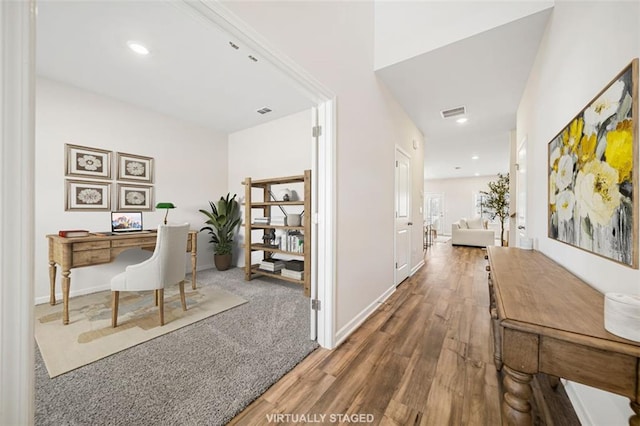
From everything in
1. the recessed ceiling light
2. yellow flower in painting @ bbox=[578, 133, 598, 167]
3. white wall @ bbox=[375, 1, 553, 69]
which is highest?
white wall @ bbox=[375, 1, 553, 69]

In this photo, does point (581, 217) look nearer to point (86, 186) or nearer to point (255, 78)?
point (255, 78)

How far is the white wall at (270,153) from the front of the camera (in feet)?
12.0

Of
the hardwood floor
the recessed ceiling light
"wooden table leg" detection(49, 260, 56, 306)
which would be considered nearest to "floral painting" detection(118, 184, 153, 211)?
"wooden table leg" detection(49, 260, 56, 306)

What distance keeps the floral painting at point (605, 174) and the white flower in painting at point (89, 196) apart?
453cm

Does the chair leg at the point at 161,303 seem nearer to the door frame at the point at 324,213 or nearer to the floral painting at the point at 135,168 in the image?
the door frame at the point at 324,213

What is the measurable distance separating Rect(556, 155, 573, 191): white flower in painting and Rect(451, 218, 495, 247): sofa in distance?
6.16 metres

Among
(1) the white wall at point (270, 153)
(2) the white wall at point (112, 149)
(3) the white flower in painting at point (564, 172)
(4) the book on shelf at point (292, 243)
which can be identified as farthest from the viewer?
(1) the white wall at point (270, 153)

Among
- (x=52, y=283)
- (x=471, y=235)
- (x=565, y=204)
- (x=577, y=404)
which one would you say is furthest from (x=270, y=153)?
(x=471, y=235)

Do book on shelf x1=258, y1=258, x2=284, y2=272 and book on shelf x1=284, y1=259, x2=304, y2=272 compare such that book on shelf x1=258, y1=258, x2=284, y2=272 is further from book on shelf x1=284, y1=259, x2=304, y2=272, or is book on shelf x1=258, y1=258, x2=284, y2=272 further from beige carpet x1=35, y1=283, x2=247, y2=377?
beige carpet x1=35, y1=283, x2=247, y2=377

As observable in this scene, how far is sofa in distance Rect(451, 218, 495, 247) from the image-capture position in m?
6.75

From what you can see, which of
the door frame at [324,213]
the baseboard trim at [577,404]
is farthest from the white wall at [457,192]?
the door frame at [324,213]

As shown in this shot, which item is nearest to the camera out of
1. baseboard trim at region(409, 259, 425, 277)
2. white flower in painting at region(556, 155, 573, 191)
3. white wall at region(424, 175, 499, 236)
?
white flower in painting at region(556, 155, 573, 191)

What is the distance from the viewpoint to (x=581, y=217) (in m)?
1.21

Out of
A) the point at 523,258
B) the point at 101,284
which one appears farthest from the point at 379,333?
the point at 101,284
